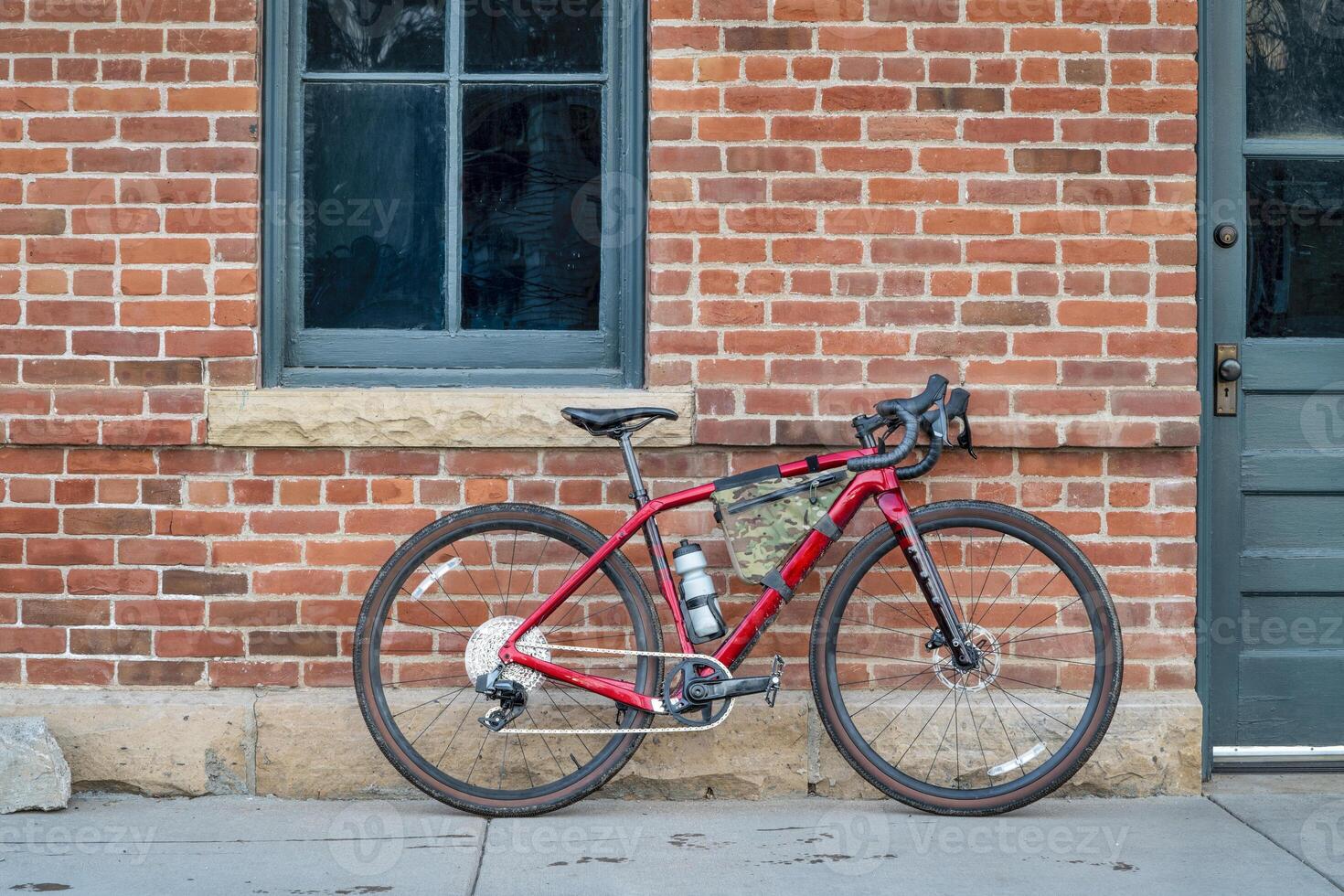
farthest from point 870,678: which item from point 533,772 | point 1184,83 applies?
point 1184,83

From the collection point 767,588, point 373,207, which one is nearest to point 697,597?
point 767,588

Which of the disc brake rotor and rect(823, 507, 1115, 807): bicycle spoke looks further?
rect(823, 507, 1115, 807): bicycle spoke

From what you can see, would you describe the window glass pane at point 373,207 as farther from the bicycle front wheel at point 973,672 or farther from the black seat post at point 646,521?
the bicycle front wheel at point 973,672

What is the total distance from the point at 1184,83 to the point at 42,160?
344 cm

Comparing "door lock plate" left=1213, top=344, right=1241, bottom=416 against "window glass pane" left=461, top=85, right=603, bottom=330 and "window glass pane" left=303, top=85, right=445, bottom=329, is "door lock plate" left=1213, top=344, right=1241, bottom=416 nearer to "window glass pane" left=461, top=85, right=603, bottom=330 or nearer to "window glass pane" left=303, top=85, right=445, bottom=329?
"window glass pane" left=461, top=85, right=603, bottom=330

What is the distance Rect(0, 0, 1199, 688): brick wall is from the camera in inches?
151

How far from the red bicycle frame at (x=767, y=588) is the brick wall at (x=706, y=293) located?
0.28 metres

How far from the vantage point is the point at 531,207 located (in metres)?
4.04

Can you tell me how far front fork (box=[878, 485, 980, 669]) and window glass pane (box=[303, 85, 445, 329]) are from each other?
5.07 ft

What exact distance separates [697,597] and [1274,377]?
202 cm

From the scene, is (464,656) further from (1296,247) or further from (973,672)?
(1296,247)

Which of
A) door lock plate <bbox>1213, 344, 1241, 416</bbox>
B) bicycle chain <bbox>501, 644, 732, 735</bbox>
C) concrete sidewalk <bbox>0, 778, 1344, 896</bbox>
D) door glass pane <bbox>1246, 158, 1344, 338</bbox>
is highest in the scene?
door glass pane <bbox>1246, 158, 1344, 338</bbox>

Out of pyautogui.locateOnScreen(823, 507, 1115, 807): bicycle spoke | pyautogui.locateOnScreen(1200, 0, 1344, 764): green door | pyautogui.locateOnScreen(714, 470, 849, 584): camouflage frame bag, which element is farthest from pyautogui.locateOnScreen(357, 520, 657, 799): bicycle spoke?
pyautogui.locateOnScreen(1200, 0, 1344, 764): green door

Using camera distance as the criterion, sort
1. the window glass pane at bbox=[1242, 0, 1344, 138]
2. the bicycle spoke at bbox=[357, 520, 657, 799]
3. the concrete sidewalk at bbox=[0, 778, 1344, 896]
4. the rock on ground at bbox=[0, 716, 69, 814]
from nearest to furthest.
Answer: the concrete sidewalk at bbox=[0, 778, 1344, 896]
the rock on ground at bbox=[0, 716, 69, 814]
the bicycle spoke at bbox=[357, 520, 657, 799]
the window glass pane at bbox=[1242, 0, 1344, 138]
